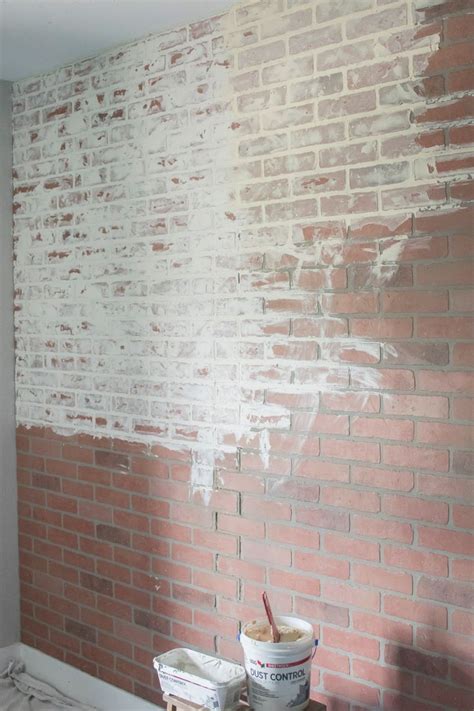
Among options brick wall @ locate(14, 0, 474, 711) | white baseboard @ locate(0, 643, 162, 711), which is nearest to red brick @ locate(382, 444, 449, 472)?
brick wall @ locate(14, 0, 474, 711)

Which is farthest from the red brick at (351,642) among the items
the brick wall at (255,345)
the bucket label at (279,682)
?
the bucket label at (279,682)

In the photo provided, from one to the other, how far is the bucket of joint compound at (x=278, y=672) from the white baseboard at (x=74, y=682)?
38.8 inches

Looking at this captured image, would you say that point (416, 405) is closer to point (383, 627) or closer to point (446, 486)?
point (446, 486)

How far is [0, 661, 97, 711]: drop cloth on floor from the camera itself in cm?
329

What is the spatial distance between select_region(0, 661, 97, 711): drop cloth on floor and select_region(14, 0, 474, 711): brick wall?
0.16 meters

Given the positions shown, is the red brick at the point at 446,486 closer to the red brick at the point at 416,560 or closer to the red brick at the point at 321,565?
the red brick at the point at 416,560

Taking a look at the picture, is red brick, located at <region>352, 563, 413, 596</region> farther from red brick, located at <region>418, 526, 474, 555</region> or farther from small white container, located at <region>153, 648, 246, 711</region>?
small white container, located at <region>153, 648, 246, 711</region>

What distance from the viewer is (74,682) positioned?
3.38 m

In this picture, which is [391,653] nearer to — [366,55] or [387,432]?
[387,432]

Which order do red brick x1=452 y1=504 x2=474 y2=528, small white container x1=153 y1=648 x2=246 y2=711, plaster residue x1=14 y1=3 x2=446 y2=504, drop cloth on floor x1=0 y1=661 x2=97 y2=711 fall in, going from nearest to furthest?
red brick x1=452 y1=504 x2=474 y2=528
small white container x1=153 y1=648 x2=246 y2=711
plaster residue x1=14 y1=3 x2=446 y2=504
drop cloth on floor x1=0 y1=661 x2=97 y2=711

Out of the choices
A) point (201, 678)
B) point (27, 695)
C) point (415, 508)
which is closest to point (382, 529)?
point (415, 508)

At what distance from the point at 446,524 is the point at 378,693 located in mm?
617

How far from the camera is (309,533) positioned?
2525mm

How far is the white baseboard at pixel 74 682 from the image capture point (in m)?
3.16
